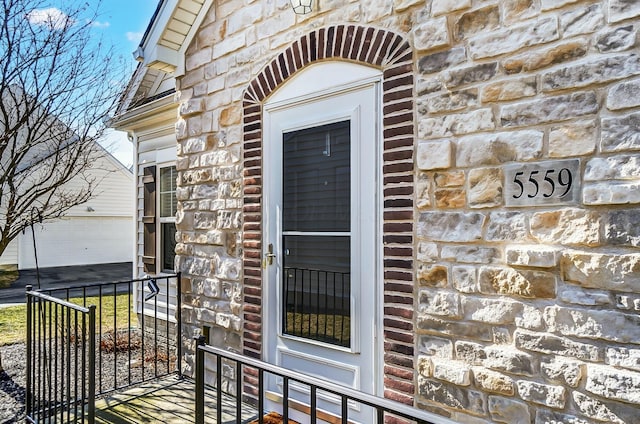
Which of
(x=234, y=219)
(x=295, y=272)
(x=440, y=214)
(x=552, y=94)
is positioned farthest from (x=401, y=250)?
(x=234, y=219)

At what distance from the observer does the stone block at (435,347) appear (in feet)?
7.80

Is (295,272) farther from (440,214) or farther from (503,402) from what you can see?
(503,402)

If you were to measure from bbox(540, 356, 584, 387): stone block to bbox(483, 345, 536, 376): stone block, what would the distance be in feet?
0.21

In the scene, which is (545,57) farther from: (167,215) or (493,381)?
(167,215)

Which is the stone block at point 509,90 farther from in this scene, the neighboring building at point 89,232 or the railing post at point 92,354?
the neighboring building at point 89,232

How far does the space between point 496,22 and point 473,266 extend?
132 cm

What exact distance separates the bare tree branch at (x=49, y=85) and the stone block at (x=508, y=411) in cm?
494

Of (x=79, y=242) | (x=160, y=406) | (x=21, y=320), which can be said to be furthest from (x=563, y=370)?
(x=79, y=242)

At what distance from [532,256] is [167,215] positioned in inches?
207

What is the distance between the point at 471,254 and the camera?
231 centimetres

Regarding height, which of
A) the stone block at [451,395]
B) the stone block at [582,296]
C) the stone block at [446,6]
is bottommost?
the stone block at [451,395]

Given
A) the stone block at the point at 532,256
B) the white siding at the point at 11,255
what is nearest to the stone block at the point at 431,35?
the stone block at the point at 532,256

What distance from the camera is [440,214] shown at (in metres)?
2.43

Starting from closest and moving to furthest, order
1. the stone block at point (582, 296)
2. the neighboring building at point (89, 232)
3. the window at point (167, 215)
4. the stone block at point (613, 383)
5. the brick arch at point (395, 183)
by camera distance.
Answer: the stone block at point (613, 383), the stone block at point (582, 296), the brick arch at point (395, 183), the window at point (167, 215), the neighboring building at point (89, 232)
